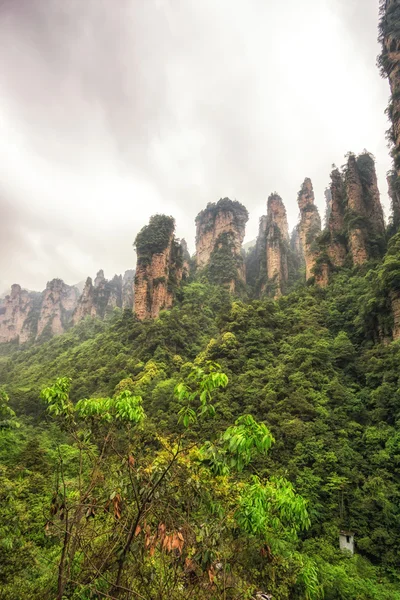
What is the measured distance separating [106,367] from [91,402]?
24.2 meters

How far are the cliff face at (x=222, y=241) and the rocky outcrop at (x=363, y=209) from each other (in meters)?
23.1

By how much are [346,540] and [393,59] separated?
3689 cm

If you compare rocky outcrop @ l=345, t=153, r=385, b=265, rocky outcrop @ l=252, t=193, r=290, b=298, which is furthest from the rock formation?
rocky outcrop @ l=345, t=153, r=385, b=265

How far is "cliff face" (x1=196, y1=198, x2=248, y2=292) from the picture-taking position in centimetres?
5378

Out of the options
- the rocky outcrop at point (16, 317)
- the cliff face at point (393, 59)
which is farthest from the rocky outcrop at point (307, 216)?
the rocky outcrop at point (16, 317)

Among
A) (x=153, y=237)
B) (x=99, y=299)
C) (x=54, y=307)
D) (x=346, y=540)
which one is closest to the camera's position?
(x=346, y=540)

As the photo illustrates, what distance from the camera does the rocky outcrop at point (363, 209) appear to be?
3015cm

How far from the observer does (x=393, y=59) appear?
2806 cm

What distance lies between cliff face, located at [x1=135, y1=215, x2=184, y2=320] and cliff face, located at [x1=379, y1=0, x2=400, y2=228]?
2673 centimetres

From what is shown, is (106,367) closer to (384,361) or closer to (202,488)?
A: (384,361)

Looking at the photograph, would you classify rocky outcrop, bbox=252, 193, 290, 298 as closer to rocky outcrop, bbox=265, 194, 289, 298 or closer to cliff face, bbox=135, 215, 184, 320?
rocky outcrop, bbox=265, 194, 289, 298

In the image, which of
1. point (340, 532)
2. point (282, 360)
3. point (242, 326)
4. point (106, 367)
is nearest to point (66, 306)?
point (106, 367)

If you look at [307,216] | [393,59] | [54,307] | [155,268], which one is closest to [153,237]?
[155,268]

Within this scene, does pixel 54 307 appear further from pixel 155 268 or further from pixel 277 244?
pixel 277 244
